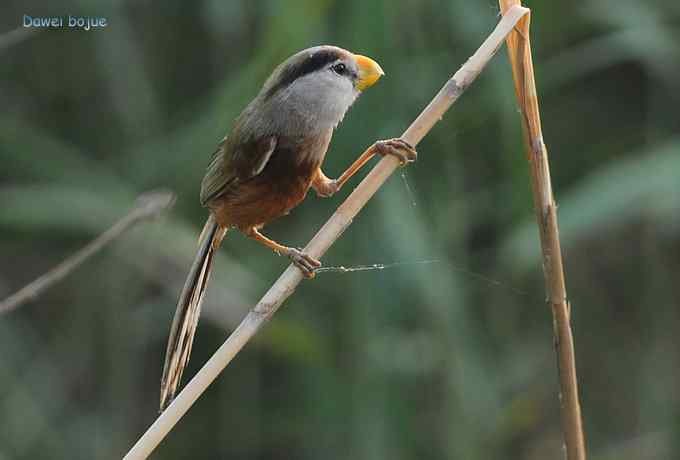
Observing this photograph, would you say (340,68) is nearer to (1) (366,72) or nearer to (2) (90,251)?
(1) (366,72)

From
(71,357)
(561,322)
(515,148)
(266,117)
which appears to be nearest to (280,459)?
(71,357)

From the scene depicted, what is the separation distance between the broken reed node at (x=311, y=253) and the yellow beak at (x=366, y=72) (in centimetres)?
31

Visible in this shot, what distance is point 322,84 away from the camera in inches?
77.3

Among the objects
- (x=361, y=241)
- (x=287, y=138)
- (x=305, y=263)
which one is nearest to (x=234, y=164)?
(x=287, y=138)

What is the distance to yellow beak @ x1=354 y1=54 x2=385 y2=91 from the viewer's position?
196cm

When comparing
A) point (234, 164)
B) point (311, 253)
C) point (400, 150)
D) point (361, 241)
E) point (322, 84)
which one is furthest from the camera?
point (361, 241)

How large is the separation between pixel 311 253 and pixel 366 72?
0.48 m

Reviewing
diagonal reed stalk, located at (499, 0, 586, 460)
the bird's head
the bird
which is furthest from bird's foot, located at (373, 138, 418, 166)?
diagonal reed stalk, located at (499, 0, 586, 460)

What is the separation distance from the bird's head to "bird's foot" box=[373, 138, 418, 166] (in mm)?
174

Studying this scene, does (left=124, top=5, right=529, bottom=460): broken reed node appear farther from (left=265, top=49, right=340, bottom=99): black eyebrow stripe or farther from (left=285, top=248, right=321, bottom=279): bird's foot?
(left=265, top=49, right=340, bottom=99): black eyebrow stripe

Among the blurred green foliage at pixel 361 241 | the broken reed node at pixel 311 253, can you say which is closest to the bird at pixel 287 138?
the broken reed node at pixel 311 253

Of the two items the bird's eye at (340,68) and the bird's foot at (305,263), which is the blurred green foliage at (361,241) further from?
the bird's foot at (305,263)

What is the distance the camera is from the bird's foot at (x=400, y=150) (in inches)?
69.5

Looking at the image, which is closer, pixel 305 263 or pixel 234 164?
pixel 305 263
